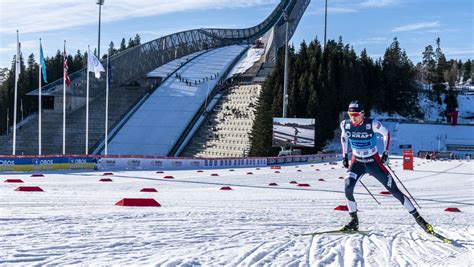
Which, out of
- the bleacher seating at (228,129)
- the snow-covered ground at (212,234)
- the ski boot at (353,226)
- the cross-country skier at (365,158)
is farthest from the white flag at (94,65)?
the ski boot at (353,226)

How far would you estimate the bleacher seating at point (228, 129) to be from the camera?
54125 mm

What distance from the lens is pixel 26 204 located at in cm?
1170

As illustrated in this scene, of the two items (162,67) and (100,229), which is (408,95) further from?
(100,229)

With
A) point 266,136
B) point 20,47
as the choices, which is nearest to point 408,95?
point 266,136

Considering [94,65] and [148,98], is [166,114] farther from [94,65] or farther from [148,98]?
[94,65]

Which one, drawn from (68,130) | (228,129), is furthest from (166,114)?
(68,130)

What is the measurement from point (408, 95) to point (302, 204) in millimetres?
64513

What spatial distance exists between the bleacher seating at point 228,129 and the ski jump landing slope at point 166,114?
2.39 m

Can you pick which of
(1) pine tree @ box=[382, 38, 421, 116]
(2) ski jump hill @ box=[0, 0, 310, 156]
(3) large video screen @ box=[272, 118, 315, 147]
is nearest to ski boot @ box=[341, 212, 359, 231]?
(3) large video screen @ box=[272, 118, 315, 147]

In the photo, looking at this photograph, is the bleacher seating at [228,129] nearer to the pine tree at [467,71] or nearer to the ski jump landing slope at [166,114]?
the ski jump landing slope at [166,114]

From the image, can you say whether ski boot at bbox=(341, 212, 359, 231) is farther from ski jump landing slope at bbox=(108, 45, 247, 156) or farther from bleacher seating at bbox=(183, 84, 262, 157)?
ski jump landing slope at bbox=(108, 45, 247, 156)

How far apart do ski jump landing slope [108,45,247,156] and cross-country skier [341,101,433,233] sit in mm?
45771

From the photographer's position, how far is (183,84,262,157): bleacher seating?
54.1 m

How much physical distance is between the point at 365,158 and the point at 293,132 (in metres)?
32.9
